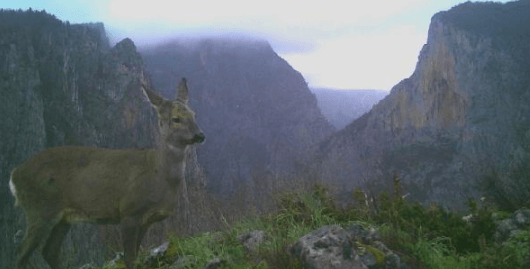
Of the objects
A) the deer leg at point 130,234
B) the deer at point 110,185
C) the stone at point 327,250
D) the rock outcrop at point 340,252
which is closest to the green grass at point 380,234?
the rock outcrop at point 340,252

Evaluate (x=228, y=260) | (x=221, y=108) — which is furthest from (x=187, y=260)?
(x=221, y=108)

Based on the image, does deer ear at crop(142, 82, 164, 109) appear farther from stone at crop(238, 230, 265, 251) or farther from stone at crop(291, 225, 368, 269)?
stone at crop(291, 225, 368, 269)

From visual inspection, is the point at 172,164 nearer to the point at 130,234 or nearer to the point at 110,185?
the point at 110,185

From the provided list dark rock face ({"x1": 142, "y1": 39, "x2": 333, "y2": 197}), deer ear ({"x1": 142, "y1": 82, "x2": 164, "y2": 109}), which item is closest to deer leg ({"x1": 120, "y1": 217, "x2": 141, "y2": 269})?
deer ear ({"x1": 142, "y1": 82, "x2": 164, "y2": 109})

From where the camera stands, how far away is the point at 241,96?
152 metres

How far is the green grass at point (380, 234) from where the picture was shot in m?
5.79

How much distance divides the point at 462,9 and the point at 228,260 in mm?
98663

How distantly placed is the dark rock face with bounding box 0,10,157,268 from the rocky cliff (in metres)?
34.1

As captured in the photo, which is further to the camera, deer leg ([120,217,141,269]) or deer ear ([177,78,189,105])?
deer ear ([177,78,189,105])

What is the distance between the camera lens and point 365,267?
533 cm

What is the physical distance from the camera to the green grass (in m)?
5.79

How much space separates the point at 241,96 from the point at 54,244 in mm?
145294

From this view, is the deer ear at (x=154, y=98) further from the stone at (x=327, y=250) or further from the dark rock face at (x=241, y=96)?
the dark rock face at (x=241, y=96)

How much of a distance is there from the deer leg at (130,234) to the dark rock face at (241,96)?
104620mm
